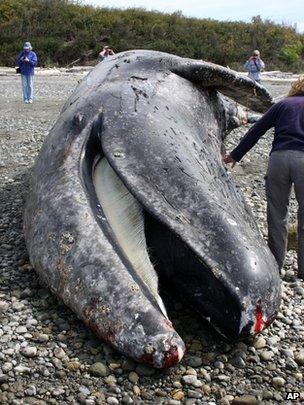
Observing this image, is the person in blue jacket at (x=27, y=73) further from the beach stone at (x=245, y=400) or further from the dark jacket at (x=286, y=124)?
the beach stone at (x=245, y=400)

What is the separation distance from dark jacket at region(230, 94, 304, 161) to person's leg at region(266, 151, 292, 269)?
0.12 metres

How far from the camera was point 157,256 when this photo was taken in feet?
15.1

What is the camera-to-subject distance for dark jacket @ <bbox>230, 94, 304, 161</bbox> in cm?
552

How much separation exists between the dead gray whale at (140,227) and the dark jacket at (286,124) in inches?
20.3

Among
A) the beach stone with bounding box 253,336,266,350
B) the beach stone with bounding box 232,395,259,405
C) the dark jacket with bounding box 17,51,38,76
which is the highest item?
the beach stone with bounding box 232,395,259,405

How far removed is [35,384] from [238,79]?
4.70 meters

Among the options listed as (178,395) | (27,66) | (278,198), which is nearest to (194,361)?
(178,395)

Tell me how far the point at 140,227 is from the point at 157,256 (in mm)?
260

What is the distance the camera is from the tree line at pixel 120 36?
38.9 m

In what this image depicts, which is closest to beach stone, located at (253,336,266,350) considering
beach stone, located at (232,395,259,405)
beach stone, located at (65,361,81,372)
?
beach stone, located at (232,395,259,405)

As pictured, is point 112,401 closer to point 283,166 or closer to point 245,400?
point 245,400

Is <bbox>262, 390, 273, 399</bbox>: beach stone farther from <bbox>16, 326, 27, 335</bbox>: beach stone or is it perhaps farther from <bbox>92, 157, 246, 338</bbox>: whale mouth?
<bbox>16, 326, 27, 335</bbox>: beach stone

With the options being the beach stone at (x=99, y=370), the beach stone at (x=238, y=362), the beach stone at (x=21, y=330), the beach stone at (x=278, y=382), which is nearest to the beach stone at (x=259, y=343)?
the beach stone at (x=238, y=362)

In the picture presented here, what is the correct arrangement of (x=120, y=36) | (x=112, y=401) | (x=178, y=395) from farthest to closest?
(x=120, y=36) → (x=178, y=395) → (x=112, y=401)
